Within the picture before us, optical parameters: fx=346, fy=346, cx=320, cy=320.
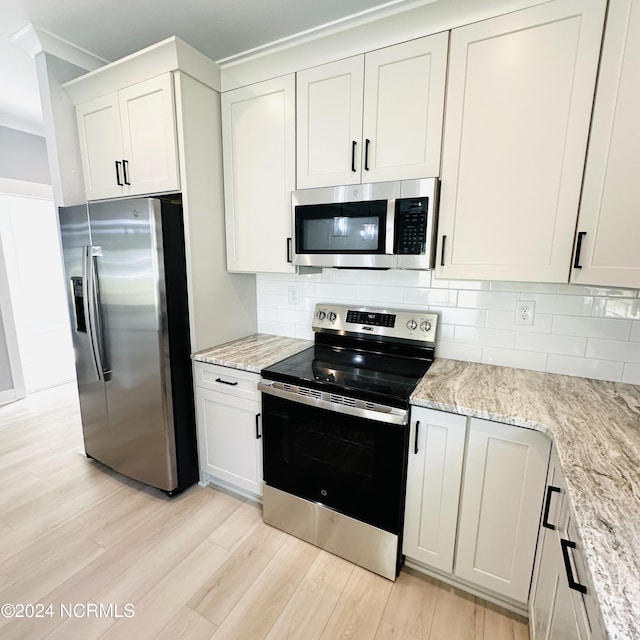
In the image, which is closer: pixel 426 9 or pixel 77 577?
pixel 426 9

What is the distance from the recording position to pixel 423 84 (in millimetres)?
1504

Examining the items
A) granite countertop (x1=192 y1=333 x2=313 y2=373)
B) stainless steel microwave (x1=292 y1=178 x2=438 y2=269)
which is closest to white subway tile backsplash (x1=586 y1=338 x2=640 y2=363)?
stainless steel microwave (x1=292 y1=178 x2=438 y2=269)

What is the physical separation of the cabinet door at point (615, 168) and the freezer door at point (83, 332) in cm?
245

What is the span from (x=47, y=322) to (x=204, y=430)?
12.7 ft

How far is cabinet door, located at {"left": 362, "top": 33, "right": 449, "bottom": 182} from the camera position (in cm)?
148

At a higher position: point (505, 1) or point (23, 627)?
point (505, 1)

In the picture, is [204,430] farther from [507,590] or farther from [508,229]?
[508,229]

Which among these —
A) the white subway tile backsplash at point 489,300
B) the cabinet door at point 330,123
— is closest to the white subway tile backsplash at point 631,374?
the white subway tile backsplash at point 489,300

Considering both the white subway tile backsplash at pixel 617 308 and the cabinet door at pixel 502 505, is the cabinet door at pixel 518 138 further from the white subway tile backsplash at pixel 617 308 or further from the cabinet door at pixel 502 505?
the cabinet door at pixel 502 505

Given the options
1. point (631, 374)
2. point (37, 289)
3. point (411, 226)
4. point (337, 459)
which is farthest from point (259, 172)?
point (37, 289)

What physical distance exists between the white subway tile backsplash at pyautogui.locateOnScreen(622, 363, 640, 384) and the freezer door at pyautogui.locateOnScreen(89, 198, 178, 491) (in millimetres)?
2246

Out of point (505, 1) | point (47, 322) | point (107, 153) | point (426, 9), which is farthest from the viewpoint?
point (47, 322)

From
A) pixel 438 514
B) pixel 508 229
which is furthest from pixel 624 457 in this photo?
pixel 508 229

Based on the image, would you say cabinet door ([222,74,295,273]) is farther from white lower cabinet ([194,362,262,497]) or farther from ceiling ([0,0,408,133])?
white lower cabinet ([194,362,262,497])
